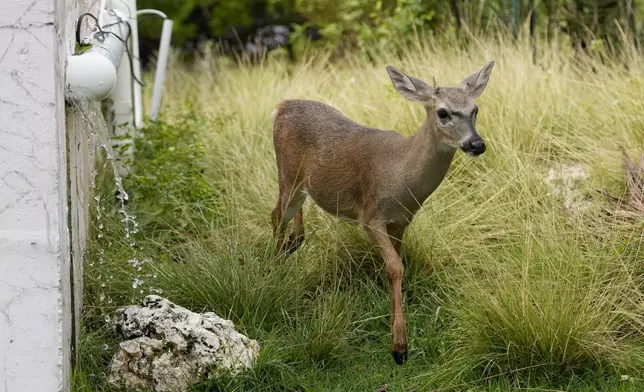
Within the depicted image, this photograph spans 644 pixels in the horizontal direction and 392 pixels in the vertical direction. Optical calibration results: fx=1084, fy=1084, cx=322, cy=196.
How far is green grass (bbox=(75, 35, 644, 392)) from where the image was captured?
452 centimetres

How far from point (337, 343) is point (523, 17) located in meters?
5.79

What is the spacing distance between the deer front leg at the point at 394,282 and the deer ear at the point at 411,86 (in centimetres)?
64

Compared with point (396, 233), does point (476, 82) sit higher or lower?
higher

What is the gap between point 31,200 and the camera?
12.7 feet

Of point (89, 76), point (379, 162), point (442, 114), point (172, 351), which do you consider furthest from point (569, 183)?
point (89, 76)

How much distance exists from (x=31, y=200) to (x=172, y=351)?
880mm

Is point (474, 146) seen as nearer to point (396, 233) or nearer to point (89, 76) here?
point (396, 233)

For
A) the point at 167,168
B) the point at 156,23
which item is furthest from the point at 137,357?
the point at 156,23

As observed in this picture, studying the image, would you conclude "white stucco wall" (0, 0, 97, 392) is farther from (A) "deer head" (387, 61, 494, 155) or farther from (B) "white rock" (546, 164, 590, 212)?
(B) "white rock" (546, 164, 590, 212)

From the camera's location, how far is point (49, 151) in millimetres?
3852

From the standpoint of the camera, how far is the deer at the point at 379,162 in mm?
4859

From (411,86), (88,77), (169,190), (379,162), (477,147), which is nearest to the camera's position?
(88,77)

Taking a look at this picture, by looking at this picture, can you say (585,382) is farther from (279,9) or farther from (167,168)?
(279,9)

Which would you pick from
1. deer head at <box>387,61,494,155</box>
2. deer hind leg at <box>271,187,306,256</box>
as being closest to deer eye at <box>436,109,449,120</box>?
deer head at <box>387,61,494,155</box>
